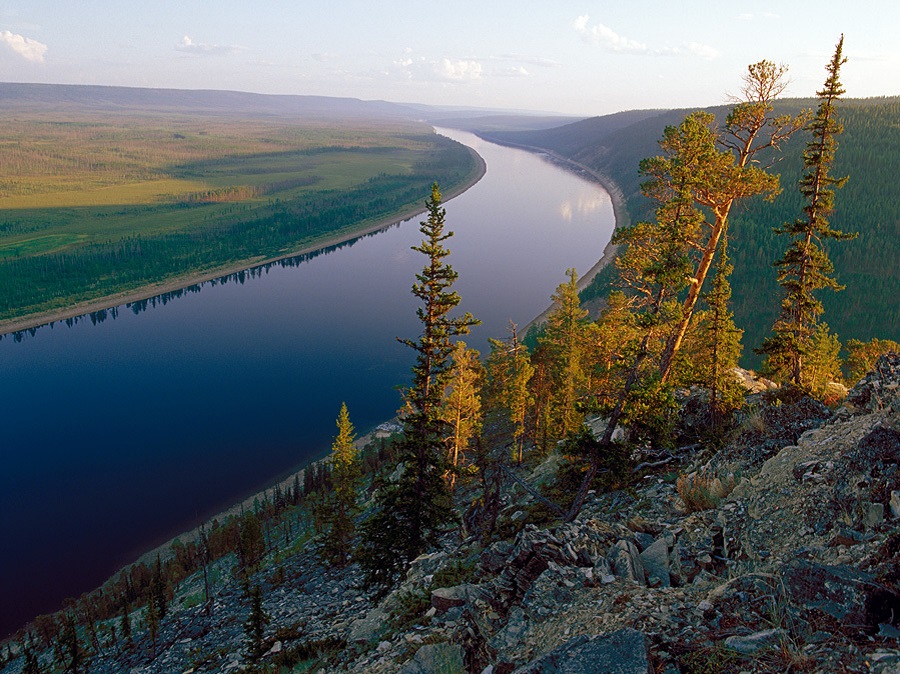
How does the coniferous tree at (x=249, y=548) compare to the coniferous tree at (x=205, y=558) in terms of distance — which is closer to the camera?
the coniferous tree at (x=205, y=558)

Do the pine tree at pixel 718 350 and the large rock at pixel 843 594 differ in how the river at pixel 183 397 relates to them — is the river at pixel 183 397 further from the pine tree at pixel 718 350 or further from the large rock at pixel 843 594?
the large rock at pixel 843 594

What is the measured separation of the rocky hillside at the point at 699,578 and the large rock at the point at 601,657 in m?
0.02

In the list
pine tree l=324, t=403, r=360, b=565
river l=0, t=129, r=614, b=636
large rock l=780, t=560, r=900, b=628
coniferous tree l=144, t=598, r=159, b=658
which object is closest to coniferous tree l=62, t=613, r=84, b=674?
coniferous tree l=144, t=598, r=159, b=658

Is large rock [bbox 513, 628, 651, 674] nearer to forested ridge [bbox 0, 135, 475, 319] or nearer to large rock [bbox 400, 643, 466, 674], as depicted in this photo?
large rock [bbox 400, 643, 466, 674]

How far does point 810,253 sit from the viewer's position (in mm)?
24094

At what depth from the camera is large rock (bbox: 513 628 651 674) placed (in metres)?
7.16

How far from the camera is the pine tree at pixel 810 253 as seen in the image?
22250 mm

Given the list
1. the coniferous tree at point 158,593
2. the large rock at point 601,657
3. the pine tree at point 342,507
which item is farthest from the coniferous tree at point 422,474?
the coniferous tree at point 158,593

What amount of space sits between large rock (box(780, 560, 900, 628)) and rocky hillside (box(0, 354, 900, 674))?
0.05 ft

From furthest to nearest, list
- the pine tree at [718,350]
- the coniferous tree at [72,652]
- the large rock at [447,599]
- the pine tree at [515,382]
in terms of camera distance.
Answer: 1. the pine tree at [515,382]
2. the coniferous tree at [72,652]
3. the pine tree at [718,350]
4. the large rock at [447,599]

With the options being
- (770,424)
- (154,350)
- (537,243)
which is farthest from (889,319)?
(154,350)

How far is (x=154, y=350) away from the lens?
92.9 metres

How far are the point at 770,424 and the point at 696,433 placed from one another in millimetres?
3954

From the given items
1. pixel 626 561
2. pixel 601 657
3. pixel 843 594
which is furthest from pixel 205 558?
pixel 843 594
